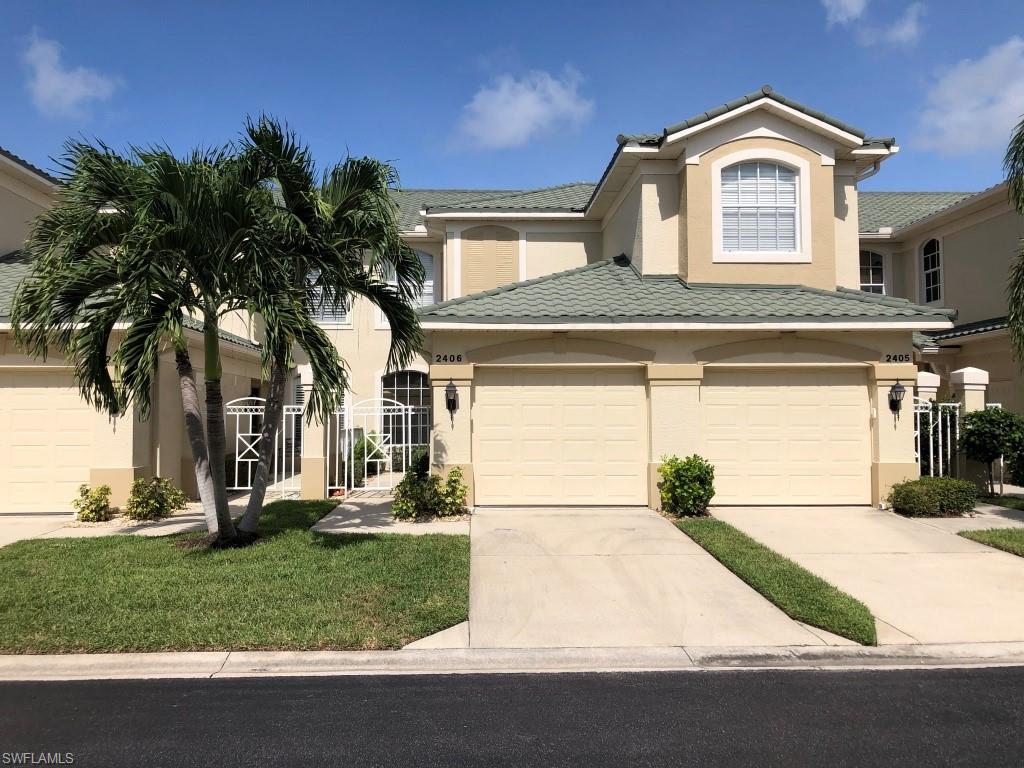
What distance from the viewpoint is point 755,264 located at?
486 inches

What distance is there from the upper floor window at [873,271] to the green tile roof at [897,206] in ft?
2.89

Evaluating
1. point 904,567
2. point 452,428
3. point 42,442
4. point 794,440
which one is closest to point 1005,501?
point 794,440

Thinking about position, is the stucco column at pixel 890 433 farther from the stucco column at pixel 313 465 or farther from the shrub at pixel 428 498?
the stucco column at pixel 313 465

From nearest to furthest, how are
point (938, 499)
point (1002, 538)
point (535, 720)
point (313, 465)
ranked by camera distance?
1. point (535, 720)
2. point (1002, 538)
3. point (938, 499)
4. point (313, 465)

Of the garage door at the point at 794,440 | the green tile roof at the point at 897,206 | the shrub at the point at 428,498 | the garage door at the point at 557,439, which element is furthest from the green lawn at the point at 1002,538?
the green tile roof at the point at 897,206

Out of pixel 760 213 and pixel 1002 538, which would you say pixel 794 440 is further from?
pixel 760 213

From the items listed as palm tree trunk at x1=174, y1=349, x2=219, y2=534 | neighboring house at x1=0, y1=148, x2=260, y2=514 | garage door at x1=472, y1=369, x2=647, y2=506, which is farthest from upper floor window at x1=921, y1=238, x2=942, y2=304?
neighboring house at x1=0, y1=148, x2=260, y2=514

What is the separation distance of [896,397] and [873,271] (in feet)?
33.4

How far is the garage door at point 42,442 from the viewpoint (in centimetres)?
1105

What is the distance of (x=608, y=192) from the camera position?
584 inches

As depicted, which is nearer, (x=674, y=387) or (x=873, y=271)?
Answer: (x=674, y=387)

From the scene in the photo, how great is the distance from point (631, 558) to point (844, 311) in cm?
615

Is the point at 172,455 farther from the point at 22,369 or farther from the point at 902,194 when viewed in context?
the point at 902,194

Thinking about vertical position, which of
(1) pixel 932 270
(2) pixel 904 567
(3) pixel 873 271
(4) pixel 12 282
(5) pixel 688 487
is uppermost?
(3) pixel 873 271
